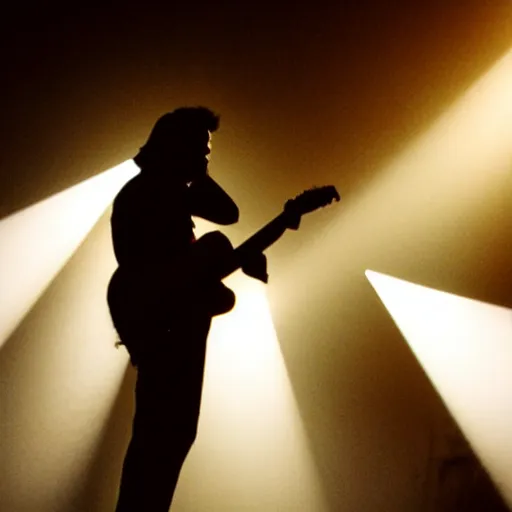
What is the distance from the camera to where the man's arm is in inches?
44.6

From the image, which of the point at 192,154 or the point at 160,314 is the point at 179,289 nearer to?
the point at 160,314

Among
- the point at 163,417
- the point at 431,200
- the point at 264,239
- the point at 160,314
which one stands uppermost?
the point at 431,200

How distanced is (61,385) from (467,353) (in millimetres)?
969

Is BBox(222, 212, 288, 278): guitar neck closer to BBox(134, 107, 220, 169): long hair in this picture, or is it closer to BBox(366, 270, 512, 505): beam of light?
BBox(134, 107, 220, 169): long hair

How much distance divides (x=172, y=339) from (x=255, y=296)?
0.55 metres

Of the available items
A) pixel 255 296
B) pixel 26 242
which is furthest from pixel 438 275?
pixel 26 242

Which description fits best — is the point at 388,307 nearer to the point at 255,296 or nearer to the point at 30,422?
the point at 255,296

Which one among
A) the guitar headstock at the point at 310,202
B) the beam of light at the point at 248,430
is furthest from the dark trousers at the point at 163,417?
the beam of light at the point at 248,430

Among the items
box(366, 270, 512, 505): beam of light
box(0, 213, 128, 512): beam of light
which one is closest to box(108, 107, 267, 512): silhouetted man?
box(0, 213, 128, 512): beam of light

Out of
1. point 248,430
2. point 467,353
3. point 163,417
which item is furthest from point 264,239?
point 467,353

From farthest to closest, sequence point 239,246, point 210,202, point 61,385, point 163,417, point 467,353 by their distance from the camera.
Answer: point 467,353 → point 61,385 → point 210,202 → point 239,246 → point 163,417

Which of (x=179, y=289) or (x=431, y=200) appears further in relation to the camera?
(x=431, y=200)

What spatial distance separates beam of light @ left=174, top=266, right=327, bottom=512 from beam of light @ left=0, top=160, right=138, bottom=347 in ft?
1.29

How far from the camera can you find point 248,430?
1392 millimetres
